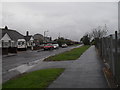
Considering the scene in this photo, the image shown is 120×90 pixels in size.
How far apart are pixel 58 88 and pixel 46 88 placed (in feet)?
1.40

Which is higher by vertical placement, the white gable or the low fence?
the white gable

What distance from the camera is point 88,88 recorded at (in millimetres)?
6473

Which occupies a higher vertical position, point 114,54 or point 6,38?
point 6,38

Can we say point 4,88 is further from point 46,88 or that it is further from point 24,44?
point 24,44

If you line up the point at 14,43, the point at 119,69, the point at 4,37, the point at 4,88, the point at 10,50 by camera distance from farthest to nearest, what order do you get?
the point at 14,43
the point at 4,37
the point at 10,50
the point at 4,88
the point at 119,69

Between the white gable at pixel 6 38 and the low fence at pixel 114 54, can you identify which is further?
the white gable at pixel 6 38

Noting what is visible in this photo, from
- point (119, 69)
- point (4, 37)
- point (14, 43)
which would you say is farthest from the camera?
point (14, 43)

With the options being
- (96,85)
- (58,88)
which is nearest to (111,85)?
(96,85)

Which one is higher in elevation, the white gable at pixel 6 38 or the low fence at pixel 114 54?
the white gable at pixel 6 38

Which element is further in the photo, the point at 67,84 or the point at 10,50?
the point at 10,50

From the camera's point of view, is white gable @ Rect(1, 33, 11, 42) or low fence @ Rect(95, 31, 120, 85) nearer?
low fence @ Rect(95, 31, 120, 85)

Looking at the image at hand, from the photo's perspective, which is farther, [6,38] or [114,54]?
[6,38]

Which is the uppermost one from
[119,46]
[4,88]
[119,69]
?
[119,46]

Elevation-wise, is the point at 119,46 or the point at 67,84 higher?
the point at 119,46
